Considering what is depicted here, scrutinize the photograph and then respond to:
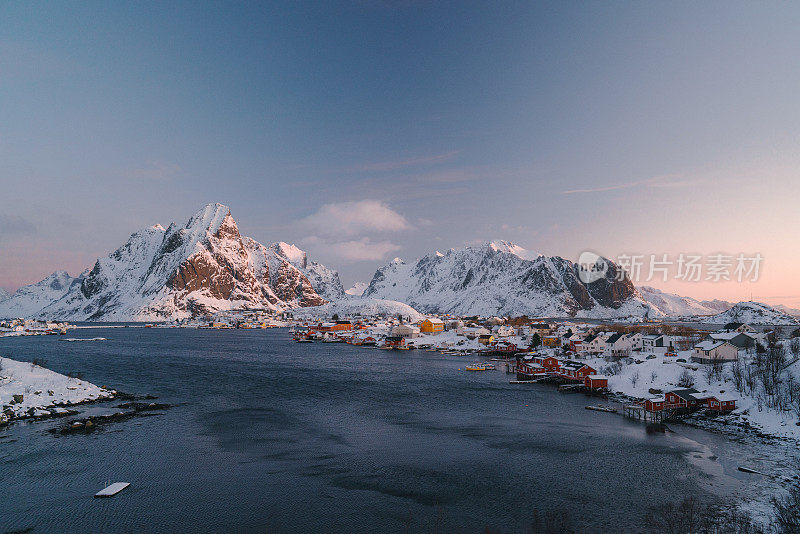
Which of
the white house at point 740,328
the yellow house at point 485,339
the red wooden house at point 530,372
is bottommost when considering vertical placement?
the red wooden house at point 530,372

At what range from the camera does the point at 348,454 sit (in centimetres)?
3622

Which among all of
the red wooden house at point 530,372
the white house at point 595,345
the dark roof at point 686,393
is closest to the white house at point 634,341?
the white house at point 595,345

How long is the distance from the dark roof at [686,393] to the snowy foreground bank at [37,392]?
6967 cm

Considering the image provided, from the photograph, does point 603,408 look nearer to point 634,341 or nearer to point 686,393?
point 686,393

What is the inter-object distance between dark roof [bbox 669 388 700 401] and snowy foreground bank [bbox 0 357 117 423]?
69.7m

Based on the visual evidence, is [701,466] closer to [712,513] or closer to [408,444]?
[712,513]

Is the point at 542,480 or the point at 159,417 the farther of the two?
the point at 159,417

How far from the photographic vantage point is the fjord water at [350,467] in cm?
2533

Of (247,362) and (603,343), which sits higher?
(603,343)

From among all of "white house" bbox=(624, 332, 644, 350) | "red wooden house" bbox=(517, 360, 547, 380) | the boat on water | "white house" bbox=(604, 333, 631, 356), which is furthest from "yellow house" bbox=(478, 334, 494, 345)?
the boat on water

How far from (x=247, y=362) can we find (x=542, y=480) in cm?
8520

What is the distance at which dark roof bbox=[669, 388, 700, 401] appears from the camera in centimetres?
5078

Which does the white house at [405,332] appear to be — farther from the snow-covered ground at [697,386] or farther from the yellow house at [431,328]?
the snow-covered ground at [697,386]

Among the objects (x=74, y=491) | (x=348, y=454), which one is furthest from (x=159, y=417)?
(x=348, y=454)
